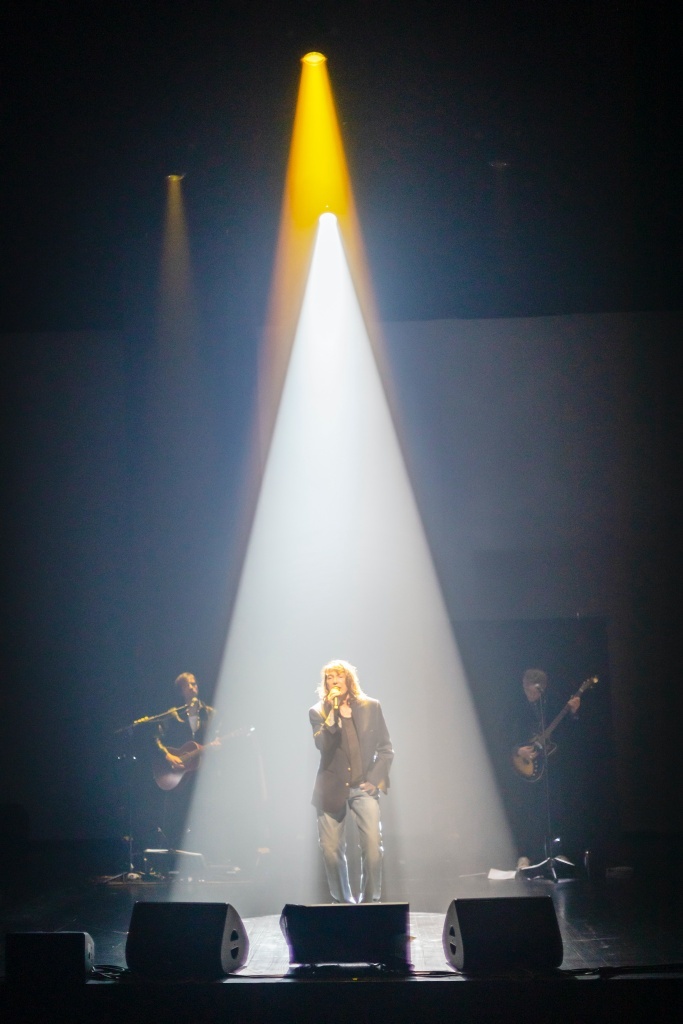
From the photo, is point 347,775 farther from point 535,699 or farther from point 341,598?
point 341,598

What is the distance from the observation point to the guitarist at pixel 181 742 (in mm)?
7676

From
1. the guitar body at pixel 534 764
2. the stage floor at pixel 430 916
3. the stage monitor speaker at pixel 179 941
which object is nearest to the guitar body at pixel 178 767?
the stage floor at pixel 430 916

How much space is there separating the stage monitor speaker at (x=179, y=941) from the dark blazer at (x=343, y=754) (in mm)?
1717

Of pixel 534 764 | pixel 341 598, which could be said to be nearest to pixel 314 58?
pixel 341 598

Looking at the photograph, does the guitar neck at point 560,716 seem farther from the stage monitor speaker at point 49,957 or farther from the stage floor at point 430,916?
the stage monitor speaker at point 49,957

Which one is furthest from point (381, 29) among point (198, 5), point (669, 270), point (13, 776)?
point (13, 776)

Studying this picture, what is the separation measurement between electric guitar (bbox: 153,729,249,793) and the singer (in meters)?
1.98

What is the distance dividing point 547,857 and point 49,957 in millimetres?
4316

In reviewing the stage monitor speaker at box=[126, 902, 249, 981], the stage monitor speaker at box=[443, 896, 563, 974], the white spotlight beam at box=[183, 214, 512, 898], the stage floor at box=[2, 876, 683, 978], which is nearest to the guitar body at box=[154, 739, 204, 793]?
the stage floor at box=[2, 876, 683, 978]

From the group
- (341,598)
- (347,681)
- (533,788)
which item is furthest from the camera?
(341,598)

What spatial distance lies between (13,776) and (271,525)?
3271 millimetres

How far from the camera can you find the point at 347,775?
5922 millimetres

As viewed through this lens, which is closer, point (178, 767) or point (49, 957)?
point (49, 957)

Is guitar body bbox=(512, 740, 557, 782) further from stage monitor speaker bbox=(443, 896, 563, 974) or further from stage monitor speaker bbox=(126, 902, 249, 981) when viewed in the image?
stage monitor speaker bbox=(126, 902, 249, 981)
